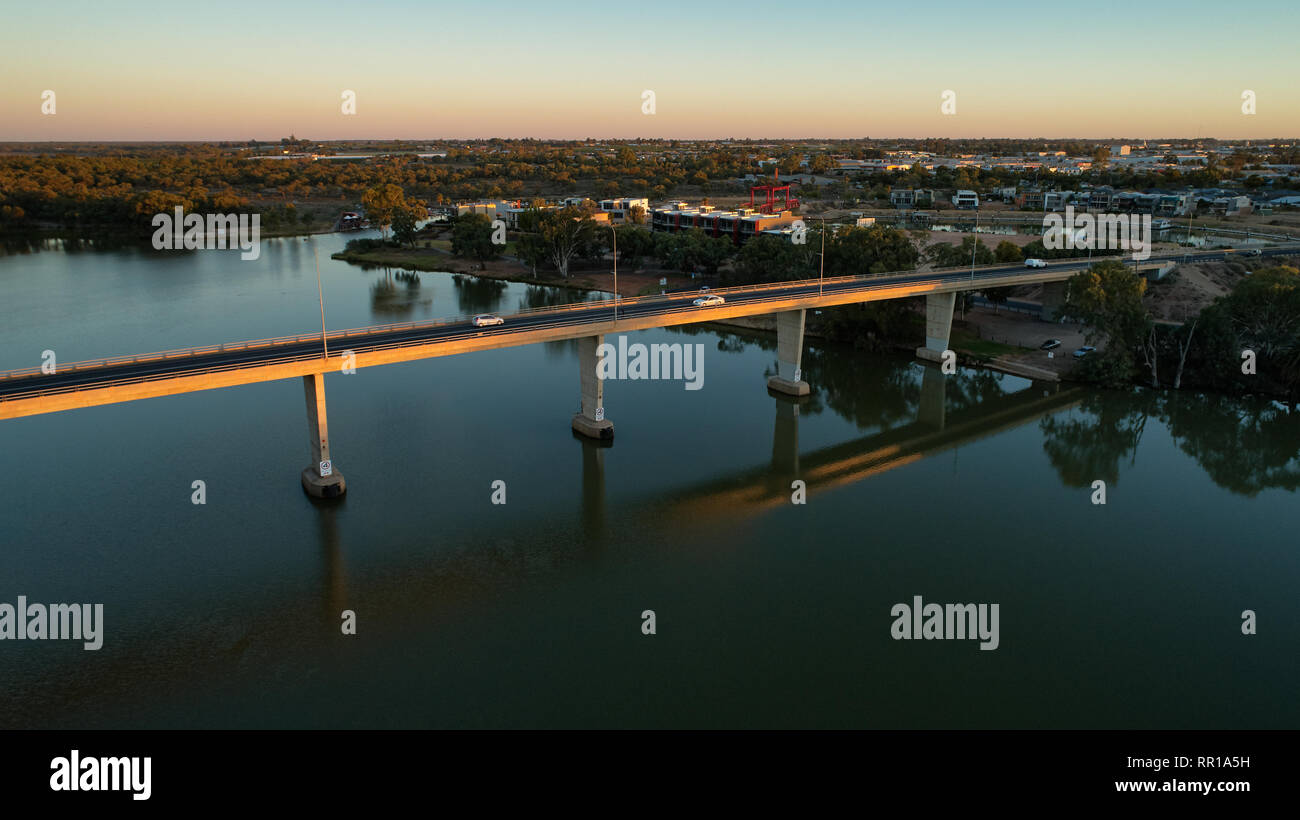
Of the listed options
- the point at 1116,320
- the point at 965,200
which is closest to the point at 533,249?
the point at 1116,320

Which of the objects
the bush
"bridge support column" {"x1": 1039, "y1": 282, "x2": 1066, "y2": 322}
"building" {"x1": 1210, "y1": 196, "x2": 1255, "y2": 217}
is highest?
"building" {"x1": 1210, "y1": 196, "x2": 1255, "y2": 217}

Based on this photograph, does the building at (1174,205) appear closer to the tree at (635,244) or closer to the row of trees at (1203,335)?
the row of trees at (1203,335)

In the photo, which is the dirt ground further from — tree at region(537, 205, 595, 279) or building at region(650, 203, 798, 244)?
tree at region(537, 205, 595, 279)

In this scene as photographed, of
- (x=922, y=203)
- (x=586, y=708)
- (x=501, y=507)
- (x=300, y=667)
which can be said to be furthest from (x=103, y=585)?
(x=922, y=203)

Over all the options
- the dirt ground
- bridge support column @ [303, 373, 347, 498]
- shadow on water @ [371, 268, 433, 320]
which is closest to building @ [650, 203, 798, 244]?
shadow on water @ [371, 268, 433, 320]

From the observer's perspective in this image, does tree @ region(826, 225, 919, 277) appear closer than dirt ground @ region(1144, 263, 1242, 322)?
No

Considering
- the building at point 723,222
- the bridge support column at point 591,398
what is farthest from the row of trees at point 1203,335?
the building at point 723,222
